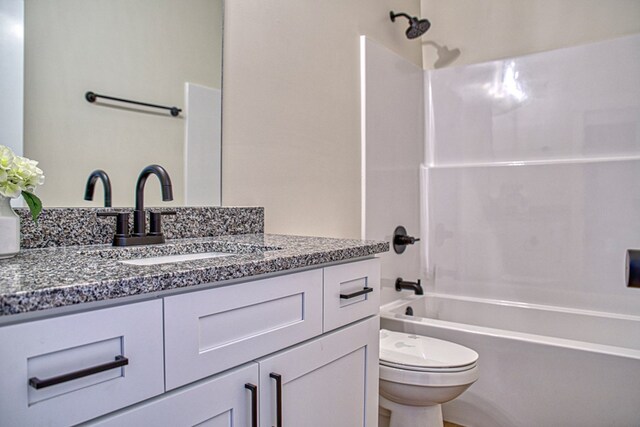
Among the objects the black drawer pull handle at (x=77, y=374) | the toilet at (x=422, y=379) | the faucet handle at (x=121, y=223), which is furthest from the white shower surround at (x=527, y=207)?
the black drawer pull handle at (x=77, y=374)

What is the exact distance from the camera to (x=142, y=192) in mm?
1250

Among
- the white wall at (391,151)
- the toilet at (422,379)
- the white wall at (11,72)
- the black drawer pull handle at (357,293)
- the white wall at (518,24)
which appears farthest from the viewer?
the white wall at (518,24)

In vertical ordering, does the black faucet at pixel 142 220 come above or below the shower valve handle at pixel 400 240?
above

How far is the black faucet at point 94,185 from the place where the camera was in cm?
120

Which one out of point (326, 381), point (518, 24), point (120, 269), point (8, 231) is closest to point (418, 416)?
point (326, 381)

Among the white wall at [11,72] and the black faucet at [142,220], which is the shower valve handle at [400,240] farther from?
the white wall at [11,72]

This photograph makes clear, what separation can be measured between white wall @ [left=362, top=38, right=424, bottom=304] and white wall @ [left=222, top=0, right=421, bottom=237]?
3.8 inches

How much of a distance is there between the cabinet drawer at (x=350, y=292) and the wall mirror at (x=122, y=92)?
581 millimetres

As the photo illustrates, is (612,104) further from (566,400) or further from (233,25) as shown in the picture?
(233,25)

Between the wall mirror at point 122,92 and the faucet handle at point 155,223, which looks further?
the faucet handle at point 155,223

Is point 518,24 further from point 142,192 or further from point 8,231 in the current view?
point 8,231

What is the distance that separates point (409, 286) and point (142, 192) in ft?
5.39

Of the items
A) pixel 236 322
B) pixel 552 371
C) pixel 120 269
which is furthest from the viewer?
pixel 552 371

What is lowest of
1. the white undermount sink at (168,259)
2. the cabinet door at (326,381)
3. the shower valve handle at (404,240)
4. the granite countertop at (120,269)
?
the cabinet door at (326,381)
